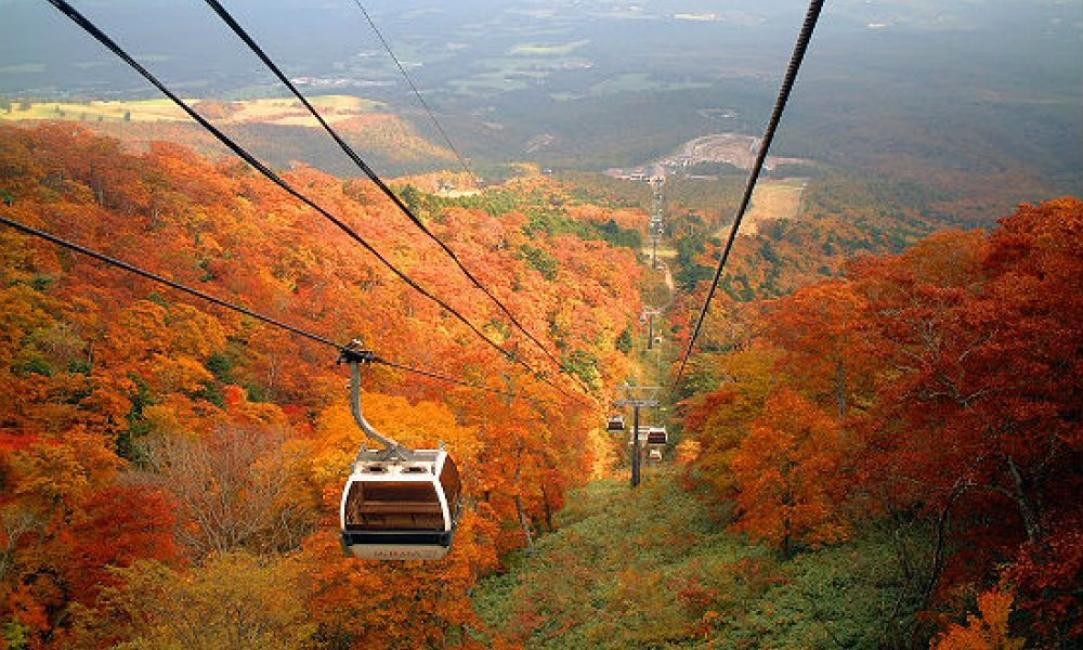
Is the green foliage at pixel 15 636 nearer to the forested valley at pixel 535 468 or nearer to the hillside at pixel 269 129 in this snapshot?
the forested valley at pixel 535 468

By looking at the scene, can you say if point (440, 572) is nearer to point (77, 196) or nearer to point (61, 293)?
point (61, 293)

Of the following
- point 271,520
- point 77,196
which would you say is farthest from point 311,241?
point 271,520

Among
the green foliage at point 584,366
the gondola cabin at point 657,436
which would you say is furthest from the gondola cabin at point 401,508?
the green foliage at point 584,366

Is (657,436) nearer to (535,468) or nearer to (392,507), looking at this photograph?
(535,468)

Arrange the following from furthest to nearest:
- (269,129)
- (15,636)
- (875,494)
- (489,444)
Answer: (269,129) < (489,444) < (15,636) < (875,494)

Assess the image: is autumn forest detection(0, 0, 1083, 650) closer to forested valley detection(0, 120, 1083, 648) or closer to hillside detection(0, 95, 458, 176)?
forested valley detection(0, 120, 1083, 648)

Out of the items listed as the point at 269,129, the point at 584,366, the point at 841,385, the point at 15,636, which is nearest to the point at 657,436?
the point at 841,385

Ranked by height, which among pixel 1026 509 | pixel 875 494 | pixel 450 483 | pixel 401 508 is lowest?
pixel 875 494
